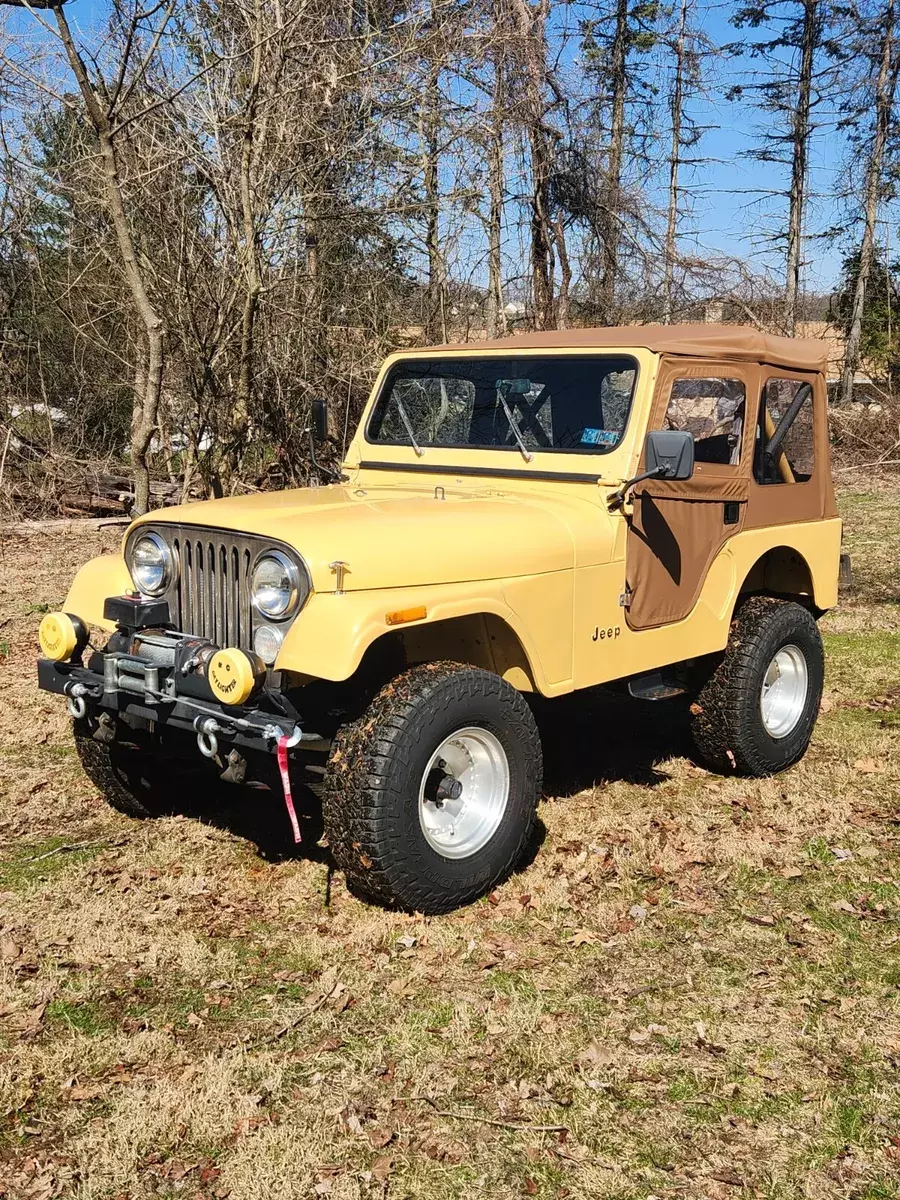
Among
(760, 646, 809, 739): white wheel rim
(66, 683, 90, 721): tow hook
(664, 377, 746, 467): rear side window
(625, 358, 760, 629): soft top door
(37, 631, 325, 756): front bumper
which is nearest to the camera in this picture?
(37, 631, 325, 756): front bumper

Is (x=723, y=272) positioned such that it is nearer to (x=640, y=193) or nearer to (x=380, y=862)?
(x=640, y=193)

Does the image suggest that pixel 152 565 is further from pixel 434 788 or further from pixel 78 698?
pixel 434 788

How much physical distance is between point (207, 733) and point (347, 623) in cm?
61

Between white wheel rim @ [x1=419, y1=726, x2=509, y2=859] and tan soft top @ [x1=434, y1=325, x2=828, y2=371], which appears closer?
white wheel rim @ [x1=419, y1=726, x2=509, y2=859]

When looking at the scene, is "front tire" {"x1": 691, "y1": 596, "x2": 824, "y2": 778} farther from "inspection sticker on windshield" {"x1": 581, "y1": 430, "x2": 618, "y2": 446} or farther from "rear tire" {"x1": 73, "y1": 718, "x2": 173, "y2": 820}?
"rear tire" {"x1": 73, "y1": 718, "x2": 173, "y2": 820}

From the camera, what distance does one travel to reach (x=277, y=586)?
3637mm

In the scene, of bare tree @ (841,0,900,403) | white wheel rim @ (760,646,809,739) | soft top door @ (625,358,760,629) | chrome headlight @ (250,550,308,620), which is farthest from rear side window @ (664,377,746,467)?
bare tree @ (841,0,900,403)

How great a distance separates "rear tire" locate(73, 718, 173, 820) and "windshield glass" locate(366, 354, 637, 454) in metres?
1.92

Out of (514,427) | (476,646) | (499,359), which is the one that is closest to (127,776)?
(476,646)

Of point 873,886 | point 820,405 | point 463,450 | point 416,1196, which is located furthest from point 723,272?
point 416,1196

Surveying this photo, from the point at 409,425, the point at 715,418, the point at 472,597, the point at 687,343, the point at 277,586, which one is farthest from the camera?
the point at 409,425

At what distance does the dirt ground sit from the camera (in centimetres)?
273

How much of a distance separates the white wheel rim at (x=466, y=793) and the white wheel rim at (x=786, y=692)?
2.10m

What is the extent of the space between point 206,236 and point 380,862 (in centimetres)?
811
